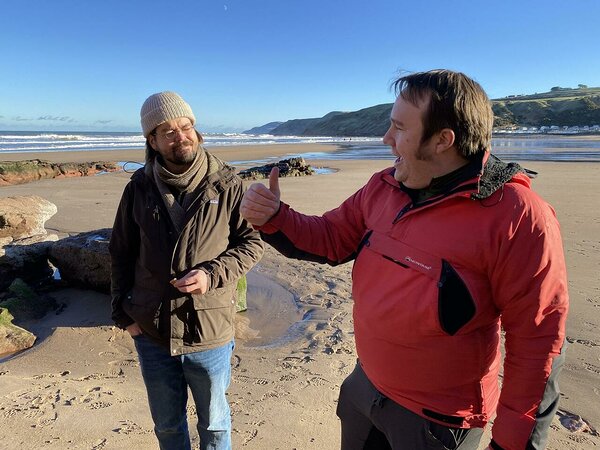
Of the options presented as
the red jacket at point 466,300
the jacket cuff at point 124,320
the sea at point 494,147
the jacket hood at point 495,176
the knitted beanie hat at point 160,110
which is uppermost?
the knitted beanie hat at point 160,110

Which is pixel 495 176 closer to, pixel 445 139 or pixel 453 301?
pixel 445 139

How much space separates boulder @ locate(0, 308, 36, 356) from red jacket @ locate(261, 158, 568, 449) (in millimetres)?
4214

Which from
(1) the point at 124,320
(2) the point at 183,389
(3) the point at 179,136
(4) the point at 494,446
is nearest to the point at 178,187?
(3) the point at 179,136

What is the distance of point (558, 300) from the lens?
149 centimetres

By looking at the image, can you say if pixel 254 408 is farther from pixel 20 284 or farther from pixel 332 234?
pixel 20 284

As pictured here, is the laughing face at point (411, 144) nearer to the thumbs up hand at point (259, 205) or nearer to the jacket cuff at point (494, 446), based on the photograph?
the thumbs up hand at point (259, 205)

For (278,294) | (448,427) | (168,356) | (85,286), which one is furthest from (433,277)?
(85,286)

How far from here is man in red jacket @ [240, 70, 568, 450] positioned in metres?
1.50

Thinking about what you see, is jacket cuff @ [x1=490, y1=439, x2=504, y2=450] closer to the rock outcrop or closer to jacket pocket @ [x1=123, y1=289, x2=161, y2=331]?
jacket pocket @ [x1=123, y1=289, x2=161, y2=331]

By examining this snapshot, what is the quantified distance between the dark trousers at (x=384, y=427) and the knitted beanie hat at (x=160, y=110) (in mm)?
1795

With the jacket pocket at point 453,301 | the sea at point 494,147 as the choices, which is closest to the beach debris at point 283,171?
the sea at point 494,147

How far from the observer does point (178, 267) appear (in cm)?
249

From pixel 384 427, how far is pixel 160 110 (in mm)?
2106

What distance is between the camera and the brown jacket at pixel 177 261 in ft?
8.17
